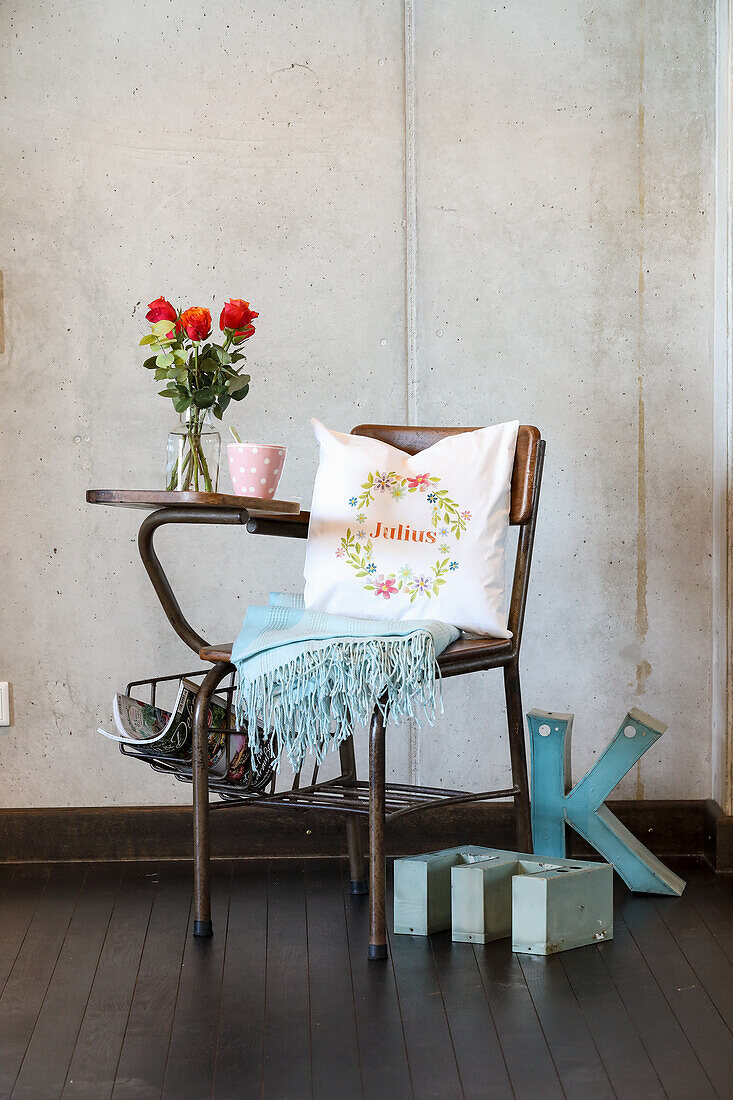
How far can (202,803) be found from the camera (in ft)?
6.36

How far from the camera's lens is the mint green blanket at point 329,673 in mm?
1813

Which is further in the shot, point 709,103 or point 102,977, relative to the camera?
point 709,103

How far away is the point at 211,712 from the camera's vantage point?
2102mm

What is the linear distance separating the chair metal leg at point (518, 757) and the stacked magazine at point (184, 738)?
48 centimetres

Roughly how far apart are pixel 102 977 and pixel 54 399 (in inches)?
51.0

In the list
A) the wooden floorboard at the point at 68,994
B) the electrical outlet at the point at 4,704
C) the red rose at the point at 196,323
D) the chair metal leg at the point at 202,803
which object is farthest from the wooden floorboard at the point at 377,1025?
the red rose at the point at 196,323

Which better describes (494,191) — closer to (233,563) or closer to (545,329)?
(545,329)

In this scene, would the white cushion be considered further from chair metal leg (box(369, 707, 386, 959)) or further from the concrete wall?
the concrete wall

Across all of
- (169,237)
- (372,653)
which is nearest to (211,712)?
(372,653)

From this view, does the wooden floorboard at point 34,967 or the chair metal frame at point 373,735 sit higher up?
the chair metal frame at point 373,735

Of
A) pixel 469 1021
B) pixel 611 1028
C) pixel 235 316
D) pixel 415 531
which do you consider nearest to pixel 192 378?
pixel 235 316

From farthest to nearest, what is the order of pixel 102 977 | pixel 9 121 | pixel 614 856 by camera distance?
pixel 9 121 → pixel 614 856 → pixel 102 977

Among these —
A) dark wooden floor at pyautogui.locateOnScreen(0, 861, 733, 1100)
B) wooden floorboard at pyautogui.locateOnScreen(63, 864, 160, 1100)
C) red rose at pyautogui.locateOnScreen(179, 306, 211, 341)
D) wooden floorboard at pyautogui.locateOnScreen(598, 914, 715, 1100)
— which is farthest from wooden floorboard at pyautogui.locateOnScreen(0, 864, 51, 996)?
red rose at pyautogui.locateOnScreen(179, 306, 211, 341)

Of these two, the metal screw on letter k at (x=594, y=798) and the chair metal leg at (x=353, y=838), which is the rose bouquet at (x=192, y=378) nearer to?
the chair metal leg at (x=353, y=838)
